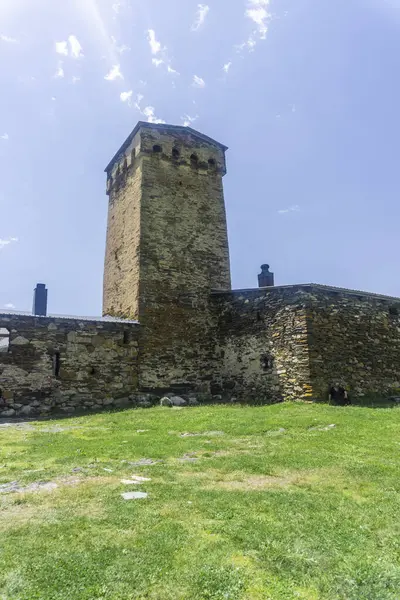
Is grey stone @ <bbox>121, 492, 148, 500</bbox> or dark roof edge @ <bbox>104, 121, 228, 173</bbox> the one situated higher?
dark roof edge @ <bbox>104, 121, 228, 173</bbox>

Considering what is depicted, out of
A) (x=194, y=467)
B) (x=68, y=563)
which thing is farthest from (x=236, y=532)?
(x=194, y=467)

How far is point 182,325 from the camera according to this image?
16062mm

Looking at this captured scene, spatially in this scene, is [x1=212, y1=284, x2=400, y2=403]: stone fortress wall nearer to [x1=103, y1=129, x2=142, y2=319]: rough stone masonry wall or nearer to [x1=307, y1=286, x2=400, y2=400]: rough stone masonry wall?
[x1=307, y1=286, x2=400, y2=400]: rough stone masonry wall

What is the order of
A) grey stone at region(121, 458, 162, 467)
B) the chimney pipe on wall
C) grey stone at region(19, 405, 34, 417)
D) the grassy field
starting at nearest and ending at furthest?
the grassy field → grey stone at region(121, 458, 162, 467) → grey stone at region(19, 405, 34, 417) → the chimney pipe on wall

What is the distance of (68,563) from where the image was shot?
3.23 metres

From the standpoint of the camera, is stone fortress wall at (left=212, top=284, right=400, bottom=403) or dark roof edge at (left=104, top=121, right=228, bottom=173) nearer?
stone fortress wall at (left=212, top=284, right=400, bottom=403)

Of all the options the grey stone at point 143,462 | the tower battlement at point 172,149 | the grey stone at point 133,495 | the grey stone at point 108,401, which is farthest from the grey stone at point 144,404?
the tower battlement at point 172,149

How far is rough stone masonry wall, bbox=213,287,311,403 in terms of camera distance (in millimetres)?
13531

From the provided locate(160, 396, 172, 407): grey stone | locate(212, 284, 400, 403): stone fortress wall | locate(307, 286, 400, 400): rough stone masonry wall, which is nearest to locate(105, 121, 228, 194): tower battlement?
locate(212, 284, 400, 403): stone fortress wall

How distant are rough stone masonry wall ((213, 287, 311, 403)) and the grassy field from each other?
17.6 feet

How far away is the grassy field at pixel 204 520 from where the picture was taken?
9.87 feet

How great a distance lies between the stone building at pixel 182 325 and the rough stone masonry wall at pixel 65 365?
0.03 m

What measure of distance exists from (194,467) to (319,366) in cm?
808

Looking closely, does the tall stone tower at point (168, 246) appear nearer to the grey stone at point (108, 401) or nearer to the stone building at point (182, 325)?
the stone building at point (182, 325)
